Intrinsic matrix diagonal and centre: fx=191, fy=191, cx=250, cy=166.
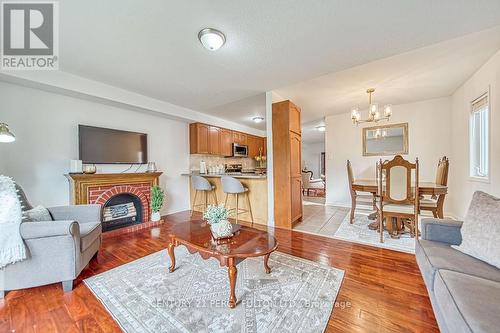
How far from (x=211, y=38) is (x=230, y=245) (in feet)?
6.30

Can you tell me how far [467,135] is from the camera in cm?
316

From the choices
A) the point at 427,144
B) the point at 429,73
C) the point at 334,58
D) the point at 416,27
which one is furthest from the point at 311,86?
the point at 427,144

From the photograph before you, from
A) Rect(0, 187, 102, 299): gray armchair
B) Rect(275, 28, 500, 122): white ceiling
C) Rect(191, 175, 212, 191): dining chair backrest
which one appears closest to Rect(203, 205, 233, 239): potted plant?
Rect(0, 187, 102, 299): gray armchair

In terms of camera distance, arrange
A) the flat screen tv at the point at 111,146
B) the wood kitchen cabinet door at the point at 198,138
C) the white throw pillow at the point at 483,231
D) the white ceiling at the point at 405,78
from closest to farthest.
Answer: the white throw pillow at the point at 483,231, the white ceiling at the point at 405,78, the flat screen tv at the point at 111,146, the wood kitchen cabinet door at the point at 198,138

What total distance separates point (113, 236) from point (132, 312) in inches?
79.0

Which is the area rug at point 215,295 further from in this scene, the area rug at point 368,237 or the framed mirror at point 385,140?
the framed mirror at point 385,140

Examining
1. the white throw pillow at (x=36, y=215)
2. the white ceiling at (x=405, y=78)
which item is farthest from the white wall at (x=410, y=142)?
the white throw pillow at (x=36, y=215)

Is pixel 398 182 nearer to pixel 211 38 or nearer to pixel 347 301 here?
pixel 347 301

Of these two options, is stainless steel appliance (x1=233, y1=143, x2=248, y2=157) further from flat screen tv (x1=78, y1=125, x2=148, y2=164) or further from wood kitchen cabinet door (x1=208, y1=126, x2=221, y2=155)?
flat screen tv (x1=78, y1=125, x2=148, y2=164)

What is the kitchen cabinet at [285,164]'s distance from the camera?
320 centimetres

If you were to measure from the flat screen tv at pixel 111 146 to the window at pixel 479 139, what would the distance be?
548 centimetres

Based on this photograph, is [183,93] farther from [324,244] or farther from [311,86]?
[324,244]

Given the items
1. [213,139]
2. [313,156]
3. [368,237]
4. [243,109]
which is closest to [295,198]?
[368,237]

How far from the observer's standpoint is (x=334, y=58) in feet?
7.63
